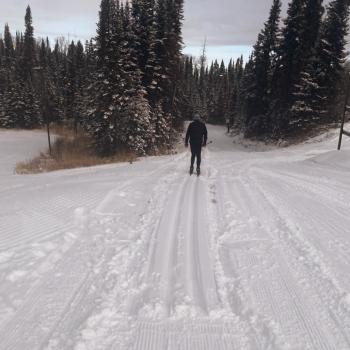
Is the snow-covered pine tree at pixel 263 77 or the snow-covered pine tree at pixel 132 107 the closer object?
the snow-covered pine tree at pixel 132 107

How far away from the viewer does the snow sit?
3.13 m

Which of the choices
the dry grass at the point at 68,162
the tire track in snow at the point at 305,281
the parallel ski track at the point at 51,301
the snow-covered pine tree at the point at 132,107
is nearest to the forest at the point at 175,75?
the snow-covered pine tree at the point at 132,107

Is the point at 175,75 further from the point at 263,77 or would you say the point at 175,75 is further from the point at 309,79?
the point at 263,77

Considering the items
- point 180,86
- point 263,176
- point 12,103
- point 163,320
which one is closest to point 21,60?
point 12,103

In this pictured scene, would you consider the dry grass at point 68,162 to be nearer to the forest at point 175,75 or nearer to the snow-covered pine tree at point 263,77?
the forest at point 175,75

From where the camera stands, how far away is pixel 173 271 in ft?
14.2

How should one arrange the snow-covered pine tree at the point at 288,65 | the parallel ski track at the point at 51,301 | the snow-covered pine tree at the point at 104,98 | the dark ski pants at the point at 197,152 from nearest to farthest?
the parallel ski track at the point at 51,301, the dark ski pants at the point at 197,152, the snow-covered pine tree at the point at 104,98, the snow-covered pine tree at the point at 288,65

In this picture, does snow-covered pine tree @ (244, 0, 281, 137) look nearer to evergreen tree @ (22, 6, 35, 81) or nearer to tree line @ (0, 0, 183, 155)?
tree line @ (0, 0, 183, 155)

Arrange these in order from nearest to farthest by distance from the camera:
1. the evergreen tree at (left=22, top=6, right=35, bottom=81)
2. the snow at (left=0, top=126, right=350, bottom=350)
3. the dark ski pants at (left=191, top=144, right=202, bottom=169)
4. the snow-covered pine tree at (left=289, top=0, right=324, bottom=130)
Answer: the snow at (left=0, top=126, right=350, bottom=350)
the dark ski pants at (left=191, top=144, right=202, bottom=169)
the snow-covered pine tree at (left=289, top=0, right=324, bottom=130)
the evergreen tree at (left=22, top=6, right=35, bottom=81)

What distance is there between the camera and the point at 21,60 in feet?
259

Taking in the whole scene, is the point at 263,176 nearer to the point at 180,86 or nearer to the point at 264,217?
the point at 264,217

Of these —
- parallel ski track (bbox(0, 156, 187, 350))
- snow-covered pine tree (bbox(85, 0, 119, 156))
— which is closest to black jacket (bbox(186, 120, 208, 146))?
parallel ski track (bbox(0, 156, 187, 350))

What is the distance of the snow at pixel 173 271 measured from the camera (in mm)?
3133

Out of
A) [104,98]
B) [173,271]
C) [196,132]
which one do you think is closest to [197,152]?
[196,132]
